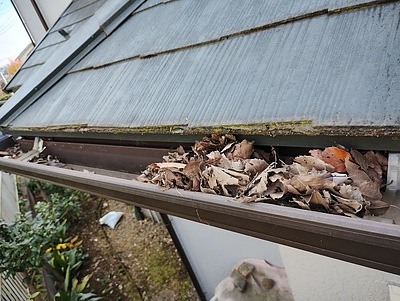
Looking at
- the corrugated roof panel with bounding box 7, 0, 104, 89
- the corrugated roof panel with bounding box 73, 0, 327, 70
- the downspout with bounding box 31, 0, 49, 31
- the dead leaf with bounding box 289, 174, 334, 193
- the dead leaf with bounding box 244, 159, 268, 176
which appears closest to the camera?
the dead leaf with bounding box 289, 174, 334, 193

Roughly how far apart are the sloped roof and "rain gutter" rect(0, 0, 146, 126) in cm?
28

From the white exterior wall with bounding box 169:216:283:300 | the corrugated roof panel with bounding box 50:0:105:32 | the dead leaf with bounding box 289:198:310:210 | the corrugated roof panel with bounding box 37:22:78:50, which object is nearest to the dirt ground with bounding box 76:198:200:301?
the white exterior wall with bounding box 169:216:283:300

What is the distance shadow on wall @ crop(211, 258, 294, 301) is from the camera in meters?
3.50

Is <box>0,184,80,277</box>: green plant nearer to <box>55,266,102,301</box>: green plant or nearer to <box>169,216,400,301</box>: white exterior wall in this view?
<box>55,266,102,301</box>: green plant

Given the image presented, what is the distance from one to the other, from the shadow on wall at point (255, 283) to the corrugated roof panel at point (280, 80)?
292 cm

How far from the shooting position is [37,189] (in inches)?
359

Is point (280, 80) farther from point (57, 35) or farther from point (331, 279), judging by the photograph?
point (57, 35)

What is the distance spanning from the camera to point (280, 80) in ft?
3.43

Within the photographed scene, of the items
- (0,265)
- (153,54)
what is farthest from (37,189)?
(153,54)

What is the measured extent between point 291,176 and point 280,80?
35 centimetres

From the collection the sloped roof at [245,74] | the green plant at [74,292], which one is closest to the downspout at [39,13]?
the green plant at [74,292]

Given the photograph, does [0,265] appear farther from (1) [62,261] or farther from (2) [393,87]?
(2) [393,87]

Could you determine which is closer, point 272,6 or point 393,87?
point 393,87

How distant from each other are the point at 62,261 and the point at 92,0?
16.1ft
